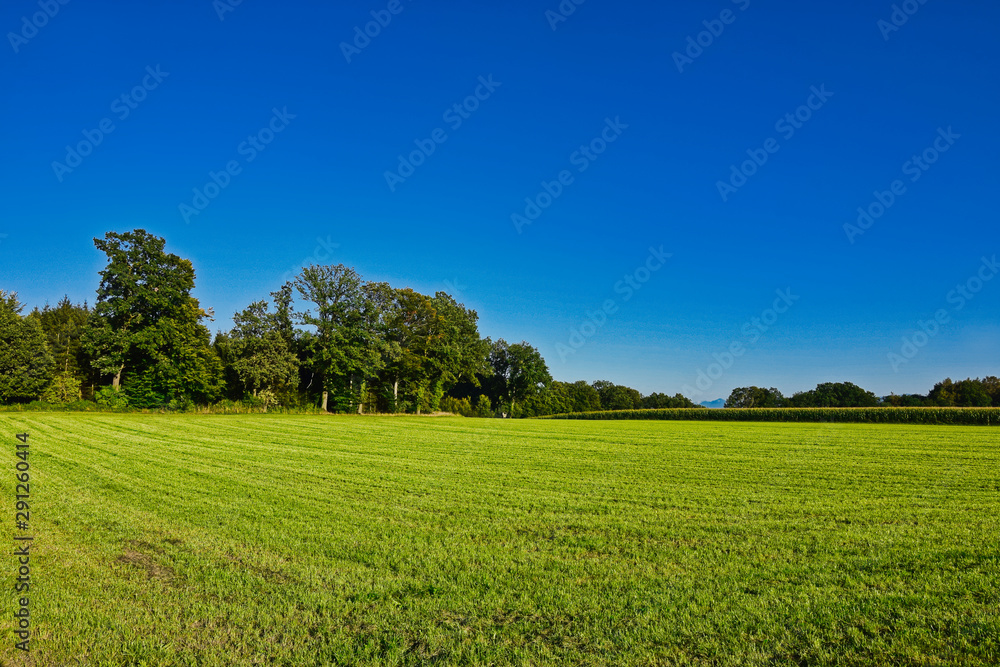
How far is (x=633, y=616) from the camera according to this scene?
13.7ft

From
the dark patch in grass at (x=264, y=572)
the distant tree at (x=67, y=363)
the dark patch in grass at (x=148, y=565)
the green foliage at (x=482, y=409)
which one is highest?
the distant tree at (x=67, y=363)

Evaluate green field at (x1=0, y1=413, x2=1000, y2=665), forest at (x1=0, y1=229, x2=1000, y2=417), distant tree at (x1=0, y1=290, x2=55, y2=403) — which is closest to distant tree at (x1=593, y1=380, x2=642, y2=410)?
forest at (x1=0, y1=229, x2=1000, y2=417)

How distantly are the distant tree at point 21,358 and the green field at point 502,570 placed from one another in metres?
35.8

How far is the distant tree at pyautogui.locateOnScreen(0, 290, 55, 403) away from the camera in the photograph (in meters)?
37.1

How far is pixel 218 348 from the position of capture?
156ft

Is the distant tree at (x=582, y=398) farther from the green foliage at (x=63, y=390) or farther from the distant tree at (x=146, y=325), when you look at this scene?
the green foliage at (x=63, y=390)

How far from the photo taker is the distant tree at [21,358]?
37.1 m

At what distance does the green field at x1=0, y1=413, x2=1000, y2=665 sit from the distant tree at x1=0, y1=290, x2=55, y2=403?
35.8 metres

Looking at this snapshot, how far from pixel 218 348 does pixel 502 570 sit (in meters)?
49.5

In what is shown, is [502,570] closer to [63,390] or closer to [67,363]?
[63,390]

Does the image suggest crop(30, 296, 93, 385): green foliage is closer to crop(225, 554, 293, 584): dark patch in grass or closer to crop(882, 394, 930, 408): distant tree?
crop(225, 554, 293, 584): dark patch in grass

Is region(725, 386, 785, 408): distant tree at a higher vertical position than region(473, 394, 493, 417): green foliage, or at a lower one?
higher

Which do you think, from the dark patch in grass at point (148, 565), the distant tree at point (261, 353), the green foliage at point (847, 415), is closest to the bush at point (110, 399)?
the distant tree at point (261, 353)

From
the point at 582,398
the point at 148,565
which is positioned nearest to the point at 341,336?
the point at 148,565
